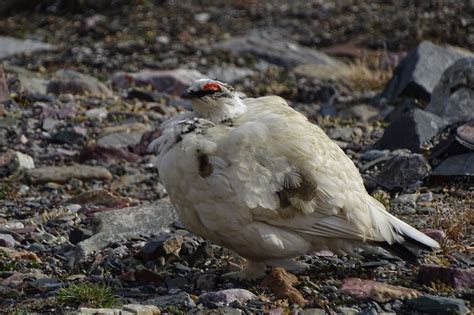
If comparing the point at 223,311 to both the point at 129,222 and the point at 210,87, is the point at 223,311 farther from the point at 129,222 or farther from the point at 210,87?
the point at 129,222

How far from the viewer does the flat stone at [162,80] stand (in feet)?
47.9

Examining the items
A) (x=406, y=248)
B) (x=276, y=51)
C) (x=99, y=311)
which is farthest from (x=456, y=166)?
(x=276, y=51)

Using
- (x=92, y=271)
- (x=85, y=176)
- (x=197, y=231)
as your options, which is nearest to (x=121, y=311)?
(x=197, y=231)

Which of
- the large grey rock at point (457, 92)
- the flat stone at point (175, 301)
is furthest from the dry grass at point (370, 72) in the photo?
the flat stone at point (175, 301)

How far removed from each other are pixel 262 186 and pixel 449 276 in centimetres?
125

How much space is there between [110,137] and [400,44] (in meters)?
7.74

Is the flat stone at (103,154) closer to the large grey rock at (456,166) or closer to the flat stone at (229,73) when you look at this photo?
the large grey rock at (456,166)

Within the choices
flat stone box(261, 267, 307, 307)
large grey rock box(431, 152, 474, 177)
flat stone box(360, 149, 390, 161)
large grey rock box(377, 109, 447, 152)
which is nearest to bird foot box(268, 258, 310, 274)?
flat stone box(261, 267, 307, 307)

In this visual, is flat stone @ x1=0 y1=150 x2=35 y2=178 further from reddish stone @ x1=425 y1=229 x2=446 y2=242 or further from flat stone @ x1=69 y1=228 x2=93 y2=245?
reddish stone @ x1=425 y1=229 x2=446 y2=242

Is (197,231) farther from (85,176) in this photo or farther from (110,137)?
(110,137)

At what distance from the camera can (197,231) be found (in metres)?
6.67

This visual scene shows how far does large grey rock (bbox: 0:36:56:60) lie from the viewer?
61.7ft

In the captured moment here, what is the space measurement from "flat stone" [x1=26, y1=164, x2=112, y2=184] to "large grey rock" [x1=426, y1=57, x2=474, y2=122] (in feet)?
11.9

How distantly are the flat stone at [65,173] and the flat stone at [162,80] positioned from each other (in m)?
3.73
